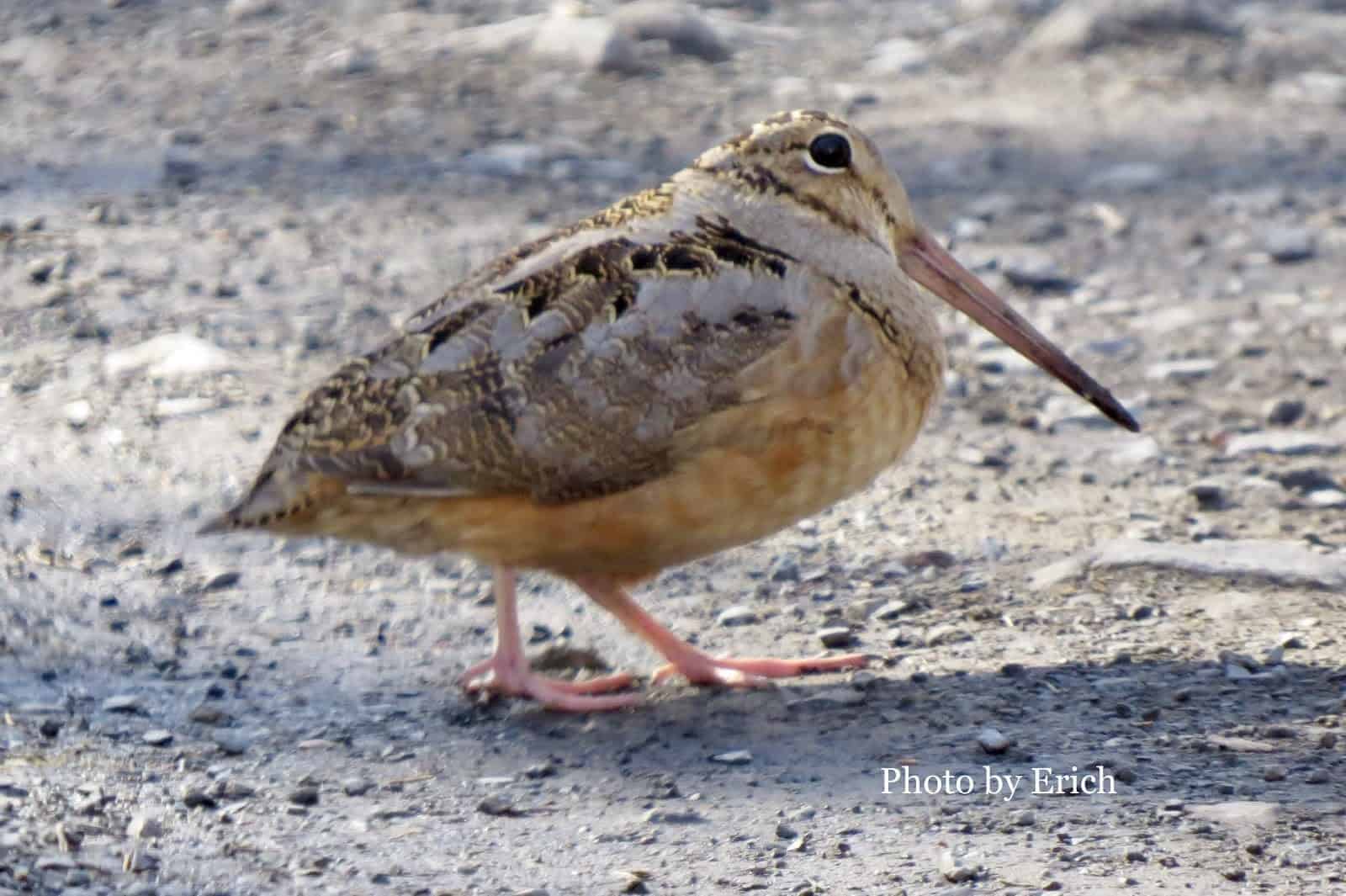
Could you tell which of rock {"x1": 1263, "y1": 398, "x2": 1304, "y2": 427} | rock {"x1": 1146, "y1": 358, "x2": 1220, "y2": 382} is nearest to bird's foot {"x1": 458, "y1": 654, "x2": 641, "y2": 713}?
rock {"x1": 1263, "y1": 398, "x2": 1304, "y2": 427}

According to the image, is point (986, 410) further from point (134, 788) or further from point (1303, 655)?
point (134, 788)

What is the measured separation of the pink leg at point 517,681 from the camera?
429 centimetres

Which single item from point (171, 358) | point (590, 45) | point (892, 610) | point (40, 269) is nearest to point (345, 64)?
point (590, 45)

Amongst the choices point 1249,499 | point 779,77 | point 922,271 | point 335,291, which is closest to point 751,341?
point 922,271

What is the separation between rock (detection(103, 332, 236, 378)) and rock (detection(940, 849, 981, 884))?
333cm

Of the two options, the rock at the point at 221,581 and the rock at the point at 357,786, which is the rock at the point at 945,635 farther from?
the rock at the point at 221,581

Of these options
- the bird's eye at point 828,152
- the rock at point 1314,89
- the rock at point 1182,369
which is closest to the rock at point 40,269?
the bird's eye at point 828,152

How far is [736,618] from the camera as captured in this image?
15.9 ft

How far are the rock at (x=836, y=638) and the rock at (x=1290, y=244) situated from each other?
3.33m

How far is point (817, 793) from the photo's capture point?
3850mm

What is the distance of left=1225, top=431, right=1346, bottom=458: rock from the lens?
5.80 meters

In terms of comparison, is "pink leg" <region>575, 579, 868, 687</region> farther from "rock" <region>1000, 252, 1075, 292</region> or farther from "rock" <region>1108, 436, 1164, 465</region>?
"rock" <region>1000, 252, 1075, 292</region>

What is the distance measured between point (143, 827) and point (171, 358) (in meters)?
2.76

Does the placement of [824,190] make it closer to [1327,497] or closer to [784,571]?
[784,571]
